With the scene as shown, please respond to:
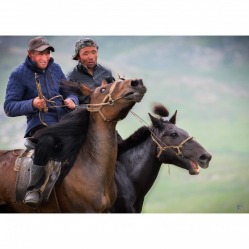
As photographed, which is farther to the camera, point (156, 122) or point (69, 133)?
point (156, 122)

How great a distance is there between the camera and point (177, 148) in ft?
28.1

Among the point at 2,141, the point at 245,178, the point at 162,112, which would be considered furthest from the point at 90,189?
the point at 245,178

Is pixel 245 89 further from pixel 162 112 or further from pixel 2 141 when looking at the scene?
pixel 2 141

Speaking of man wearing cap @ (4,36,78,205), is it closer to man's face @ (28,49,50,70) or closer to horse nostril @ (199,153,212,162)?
man's face @ (28,49,50,70)

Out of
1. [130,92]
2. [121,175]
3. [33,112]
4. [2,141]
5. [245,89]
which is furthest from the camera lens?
[245,89]

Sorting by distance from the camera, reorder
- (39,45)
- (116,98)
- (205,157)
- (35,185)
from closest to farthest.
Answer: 1. (116,98)
2. (35,185)
3. (39,45)
4. (205,157)

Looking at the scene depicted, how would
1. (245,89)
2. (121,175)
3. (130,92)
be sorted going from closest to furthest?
(130,92) < (121,175) < (245,89)

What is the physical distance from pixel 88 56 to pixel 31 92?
4.09ft

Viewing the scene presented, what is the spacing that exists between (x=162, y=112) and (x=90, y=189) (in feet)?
7.22

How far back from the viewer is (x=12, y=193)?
7.84m

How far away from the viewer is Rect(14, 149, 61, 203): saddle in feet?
24.0

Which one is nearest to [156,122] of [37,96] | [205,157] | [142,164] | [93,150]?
[142,164]

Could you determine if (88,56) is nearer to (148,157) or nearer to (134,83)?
(148,157)

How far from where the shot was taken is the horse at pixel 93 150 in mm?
7152
